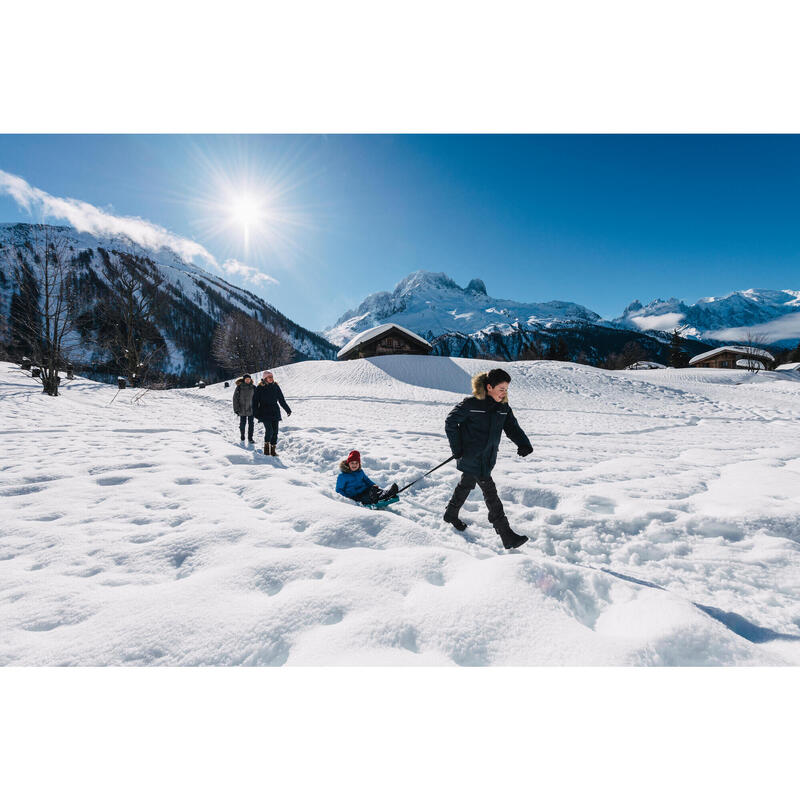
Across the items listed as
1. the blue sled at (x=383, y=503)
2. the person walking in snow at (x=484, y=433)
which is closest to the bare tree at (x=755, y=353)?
the person walking in snow at (x=484, y=433)

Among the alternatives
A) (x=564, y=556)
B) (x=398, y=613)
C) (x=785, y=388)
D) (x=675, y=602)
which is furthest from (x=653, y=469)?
(x=785, y=388)

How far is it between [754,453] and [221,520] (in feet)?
34.1

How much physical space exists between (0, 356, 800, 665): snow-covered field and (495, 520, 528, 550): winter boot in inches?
6.7

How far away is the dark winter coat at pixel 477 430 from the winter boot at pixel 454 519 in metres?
0.58

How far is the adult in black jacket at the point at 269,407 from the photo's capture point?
7.61 m

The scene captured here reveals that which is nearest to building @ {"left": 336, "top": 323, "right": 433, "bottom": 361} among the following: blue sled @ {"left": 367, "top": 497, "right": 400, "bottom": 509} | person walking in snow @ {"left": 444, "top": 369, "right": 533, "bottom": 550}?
blue sled @ {"left": 367, "top": 497, "right": 400, "bottom": 509}

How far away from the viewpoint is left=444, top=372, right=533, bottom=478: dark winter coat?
380 centimetres

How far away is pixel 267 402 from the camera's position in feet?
25.5

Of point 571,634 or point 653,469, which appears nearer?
point 571,634

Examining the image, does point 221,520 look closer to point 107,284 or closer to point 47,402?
point 47,402

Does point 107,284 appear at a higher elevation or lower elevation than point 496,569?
higher

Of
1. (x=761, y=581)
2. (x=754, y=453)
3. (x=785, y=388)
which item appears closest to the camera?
(x=761, y=581)

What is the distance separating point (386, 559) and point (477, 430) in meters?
1.69

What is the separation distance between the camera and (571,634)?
2148 mm
